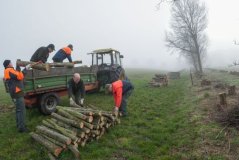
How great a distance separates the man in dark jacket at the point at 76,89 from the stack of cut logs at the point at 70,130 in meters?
1.92

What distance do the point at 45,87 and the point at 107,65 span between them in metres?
6.33

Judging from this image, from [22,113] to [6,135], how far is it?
2.66ft

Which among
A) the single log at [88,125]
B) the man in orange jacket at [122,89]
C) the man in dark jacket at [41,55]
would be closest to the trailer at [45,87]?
the man in dark jacket at [41,55]

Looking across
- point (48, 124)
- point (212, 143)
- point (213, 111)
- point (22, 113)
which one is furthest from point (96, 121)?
point (213, 111)

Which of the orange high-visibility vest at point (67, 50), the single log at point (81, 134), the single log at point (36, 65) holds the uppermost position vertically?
the orange high-visibility vest at point (67, 50)

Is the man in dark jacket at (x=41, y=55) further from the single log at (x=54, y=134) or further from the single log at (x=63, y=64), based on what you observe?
the single log at (x=54, y=134)

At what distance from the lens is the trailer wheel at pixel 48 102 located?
962 centimetres

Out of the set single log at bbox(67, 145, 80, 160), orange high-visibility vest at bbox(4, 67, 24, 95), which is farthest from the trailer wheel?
single log at bbox(67, 145, 80, 160)

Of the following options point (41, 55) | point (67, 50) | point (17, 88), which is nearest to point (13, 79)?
point (17, 88)

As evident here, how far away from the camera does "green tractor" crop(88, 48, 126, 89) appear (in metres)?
14.8

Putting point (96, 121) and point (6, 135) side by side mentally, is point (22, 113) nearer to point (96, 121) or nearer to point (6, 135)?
point (6, 135)

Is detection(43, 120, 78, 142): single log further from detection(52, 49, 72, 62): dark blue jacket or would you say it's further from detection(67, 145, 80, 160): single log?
detection(52, 49, 72, 62): dark blue jacket

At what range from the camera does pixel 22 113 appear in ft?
26.9

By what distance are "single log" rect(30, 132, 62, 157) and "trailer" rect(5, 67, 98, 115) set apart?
240 cm
